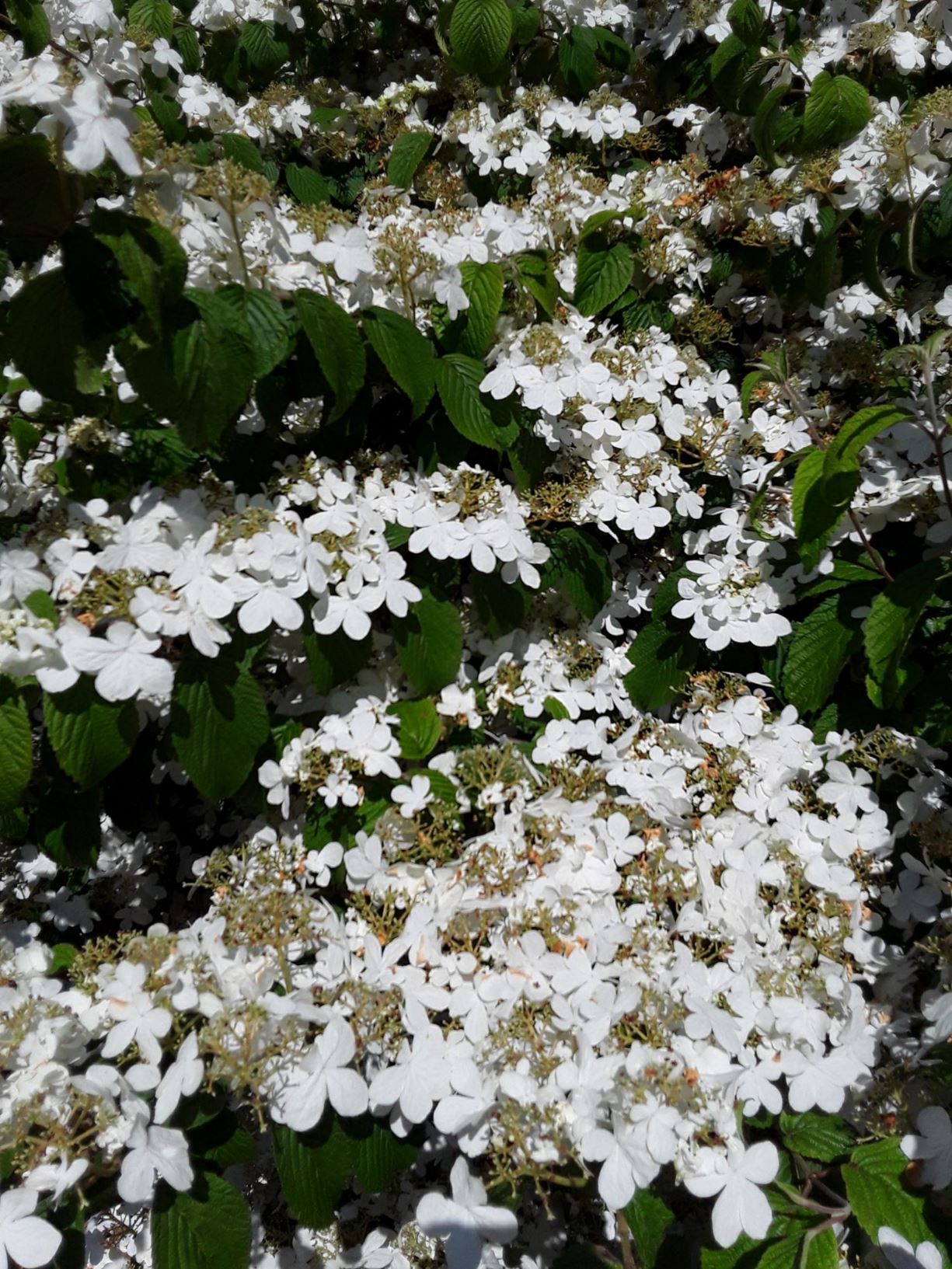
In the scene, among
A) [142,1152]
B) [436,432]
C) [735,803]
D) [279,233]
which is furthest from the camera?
[436,432]

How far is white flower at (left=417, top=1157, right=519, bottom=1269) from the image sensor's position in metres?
1.06

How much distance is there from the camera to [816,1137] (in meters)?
1.15

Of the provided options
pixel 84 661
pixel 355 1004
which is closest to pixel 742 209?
pixel 84 661

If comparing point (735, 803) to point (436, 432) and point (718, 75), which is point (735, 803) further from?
point (718, 75)

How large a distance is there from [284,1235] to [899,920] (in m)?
1.41

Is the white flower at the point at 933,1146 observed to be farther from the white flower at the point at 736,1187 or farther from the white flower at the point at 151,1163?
the white flower at the point at 151,1163

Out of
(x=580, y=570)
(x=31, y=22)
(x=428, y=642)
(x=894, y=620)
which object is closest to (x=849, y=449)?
(x=894, y=620)

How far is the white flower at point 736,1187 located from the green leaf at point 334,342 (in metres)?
1.09

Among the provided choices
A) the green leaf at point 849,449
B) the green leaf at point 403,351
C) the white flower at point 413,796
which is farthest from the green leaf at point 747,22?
the white flower at point 413,796

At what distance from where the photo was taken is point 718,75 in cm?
184

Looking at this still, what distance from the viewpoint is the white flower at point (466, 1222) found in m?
1.06

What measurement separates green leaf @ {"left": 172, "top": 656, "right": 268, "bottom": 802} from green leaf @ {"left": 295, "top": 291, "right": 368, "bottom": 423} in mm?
423

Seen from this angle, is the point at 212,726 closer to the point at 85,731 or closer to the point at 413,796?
the point at 85,731

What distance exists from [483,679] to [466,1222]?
84cm
